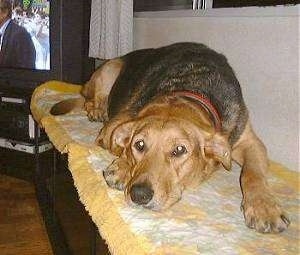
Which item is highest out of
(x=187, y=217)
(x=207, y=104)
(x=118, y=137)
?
(x=207, y=104)

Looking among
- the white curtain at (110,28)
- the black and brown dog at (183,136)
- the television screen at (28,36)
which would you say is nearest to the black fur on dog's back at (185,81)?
the black and brown dog at (183,136)

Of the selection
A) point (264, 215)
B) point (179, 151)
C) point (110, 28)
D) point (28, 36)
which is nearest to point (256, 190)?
point (264, 215)

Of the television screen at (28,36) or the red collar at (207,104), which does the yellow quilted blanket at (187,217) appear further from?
the television screen at (28,36)

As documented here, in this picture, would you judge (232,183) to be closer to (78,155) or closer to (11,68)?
(78,155)

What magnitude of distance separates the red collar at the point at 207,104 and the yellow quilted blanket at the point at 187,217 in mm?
222

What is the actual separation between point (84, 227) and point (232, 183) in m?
0.68

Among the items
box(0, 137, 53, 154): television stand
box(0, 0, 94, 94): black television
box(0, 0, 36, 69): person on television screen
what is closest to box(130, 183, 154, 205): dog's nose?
box(0, 137, 53, 154): television stand

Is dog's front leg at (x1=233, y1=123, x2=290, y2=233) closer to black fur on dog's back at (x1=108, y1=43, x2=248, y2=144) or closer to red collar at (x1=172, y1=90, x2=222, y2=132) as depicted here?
black fur on dog's back at (x1=108, y1=43, x2=248, y2=144)

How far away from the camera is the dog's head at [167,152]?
1522 mm

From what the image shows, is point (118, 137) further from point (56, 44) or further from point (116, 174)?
point (56, 44)

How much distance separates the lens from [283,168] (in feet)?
6.84

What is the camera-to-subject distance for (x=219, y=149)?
69.5 inches

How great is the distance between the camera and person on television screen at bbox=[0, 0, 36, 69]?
3.71 m

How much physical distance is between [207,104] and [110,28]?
1.98 m
